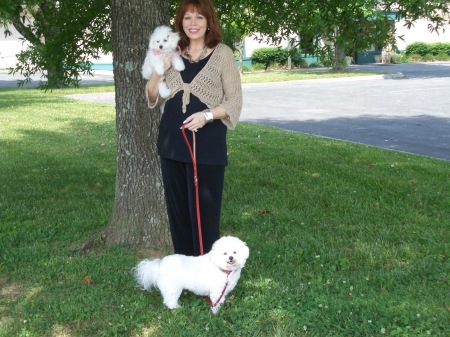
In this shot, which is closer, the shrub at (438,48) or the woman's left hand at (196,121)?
the woman's left hand at (196,121)

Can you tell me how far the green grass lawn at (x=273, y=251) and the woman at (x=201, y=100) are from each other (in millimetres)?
859

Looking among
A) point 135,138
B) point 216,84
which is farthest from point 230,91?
point 135,138


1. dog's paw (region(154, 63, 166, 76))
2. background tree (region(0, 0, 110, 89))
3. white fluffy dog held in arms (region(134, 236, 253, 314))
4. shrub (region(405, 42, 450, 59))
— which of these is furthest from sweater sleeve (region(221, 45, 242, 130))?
shrub (region(405, 42, 450, 59))

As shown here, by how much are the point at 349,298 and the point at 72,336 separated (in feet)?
5.77

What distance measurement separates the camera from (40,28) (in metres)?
6.64

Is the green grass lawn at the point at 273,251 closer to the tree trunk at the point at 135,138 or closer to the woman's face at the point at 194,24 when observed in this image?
the tree trunk at the point at 135,138

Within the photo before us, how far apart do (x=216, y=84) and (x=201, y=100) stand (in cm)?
13

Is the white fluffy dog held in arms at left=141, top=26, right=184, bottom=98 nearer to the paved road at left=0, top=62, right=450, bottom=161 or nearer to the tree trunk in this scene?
the tree trunk

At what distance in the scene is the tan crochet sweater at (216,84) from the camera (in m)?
3.74

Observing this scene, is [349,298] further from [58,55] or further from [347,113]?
[347,113]

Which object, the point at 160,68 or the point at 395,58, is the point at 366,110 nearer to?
the point at 160,68

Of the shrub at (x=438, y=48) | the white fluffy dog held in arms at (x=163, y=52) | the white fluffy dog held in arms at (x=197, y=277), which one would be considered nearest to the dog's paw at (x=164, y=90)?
the white fluffy dog held in arms at (x=163, y=52)

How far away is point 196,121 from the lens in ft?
11.9

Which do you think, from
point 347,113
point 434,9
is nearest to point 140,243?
point 434,9
